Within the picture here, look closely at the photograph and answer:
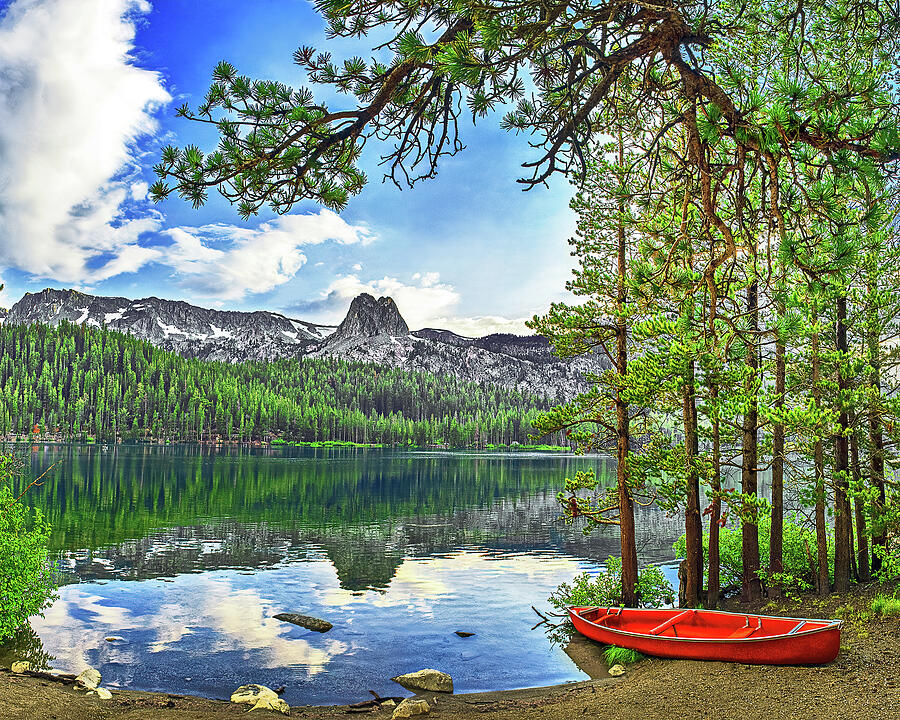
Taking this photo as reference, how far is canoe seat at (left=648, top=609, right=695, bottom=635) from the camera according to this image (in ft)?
43.6

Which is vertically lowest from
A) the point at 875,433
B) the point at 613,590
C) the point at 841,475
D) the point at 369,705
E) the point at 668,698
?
the point at 369,705

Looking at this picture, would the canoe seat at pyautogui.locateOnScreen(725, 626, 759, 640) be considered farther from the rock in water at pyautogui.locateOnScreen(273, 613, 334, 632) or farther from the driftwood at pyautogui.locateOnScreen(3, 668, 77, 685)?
the driftwood at pyautogui.locateOnScreen(3, 668, 77, 685)

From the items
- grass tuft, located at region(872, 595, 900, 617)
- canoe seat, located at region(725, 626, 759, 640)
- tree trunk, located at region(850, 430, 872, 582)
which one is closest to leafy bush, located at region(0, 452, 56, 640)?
canoe seat, located at region(725, 626, 759, 640)

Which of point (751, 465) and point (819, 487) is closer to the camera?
point (819, 487)

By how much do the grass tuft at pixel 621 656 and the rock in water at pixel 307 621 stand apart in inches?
327

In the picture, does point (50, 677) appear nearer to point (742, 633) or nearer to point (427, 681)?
point (427, 681)

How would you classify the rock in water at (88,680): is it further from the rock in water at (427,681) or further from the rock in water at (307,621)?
Answer: the rock in water at (307,621)

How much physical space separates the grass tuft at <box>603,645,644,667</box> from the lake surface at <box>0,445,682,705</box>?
31.9 inches

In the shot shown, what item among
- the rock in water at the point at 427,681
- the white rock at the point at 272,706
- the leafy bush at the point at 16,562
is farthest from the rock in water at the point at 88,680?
the rock in water at the point at 427,681

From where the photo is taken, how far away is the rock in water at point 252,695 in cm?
1156

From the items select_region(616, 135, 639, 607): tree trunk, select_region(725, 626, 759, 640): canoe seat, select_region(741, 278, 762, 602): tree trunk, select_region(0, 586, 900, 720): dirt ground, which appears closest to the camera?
select_region(0, 586, 900, 720): dirt ground

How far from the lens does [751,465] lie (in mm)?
15297

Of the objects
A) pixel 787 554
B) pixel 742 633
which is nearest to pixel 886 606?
pixel 742 633

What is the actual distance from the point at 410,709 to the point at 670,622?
5.95 metres
